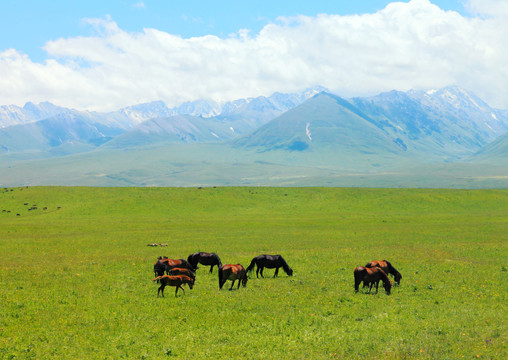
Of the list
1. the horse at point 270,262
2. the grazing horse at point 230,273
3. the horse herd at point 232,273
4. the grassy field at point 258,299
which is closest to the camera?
the grassy field at point 258,299

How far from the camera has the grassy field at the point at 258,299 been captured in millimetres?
A: 17125

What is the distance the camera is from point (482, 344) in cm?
1725

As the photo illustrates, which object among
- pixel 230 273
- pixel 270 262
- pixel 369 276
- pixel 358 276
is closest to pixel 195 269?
pixel 270 262

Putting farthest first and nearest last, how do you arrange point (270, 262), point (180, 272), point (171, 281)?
point (270, 262) < point (180, 272) < point (171, 281)

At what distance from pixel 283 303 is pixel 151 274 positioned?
40.5 ft

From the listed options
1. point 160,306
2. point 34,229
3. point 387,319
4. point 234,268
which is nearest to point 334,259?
point 234,268

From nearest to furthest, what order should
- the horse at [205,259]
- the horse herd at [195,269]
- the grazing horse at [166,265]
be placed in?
the horse herd at [195,269], the grazing horse at [166,265], the horse at [205,259]

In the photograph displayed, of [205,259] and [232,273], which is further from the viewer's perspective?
[205,259]

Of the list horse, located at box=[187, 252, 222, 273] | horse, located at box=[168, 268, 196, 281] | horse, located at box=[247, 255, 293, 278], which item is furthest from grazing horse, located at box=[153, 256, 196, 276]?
horse, located at box=[247, 255, 293, 278]

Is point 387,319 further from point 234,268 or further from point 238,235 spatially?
point 238,235

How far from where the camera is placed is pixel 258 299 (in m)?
24.0

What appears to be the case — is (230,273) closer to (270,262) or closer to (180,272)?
(180,272)

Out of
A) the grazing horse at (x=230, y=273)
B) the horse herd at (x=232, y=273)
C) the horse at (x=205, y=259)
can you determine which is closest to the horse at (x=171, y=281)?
the horse herd at (x=232, y=273)

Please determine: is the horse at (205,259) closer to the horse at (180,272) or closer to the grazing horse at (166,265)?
the grazing horse at (166,265)
